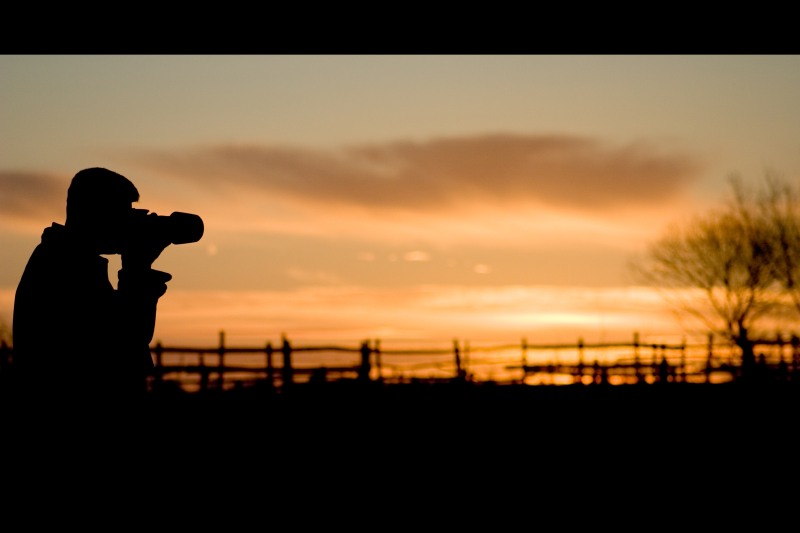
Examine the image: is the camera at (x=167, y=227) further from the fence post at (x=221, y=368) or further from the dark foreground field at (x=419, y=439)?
the fence post at (x=221, y=368)

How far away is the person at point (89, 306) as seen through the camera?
113 inches

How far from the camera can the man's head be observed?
118 inches

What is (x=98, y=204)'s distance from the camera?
3018 mm

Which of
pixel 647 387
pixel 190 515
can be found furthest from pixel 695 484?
pixel 647 387

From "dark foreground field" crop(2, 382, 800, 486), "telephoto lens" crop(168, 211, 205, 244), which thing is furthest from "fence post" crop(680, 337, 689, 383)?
"telephoto lens" crop(168, 211, 205, 244)

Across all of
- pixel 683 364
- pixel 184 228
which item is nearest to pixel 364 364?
pixel 683 364

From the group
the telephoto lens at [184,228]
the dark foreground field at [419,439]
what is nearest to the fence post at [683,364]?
the dark foreground field at [419,439]

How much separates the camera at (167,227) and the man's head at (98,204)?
59mm

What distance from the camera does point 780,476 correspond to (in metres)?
7.96

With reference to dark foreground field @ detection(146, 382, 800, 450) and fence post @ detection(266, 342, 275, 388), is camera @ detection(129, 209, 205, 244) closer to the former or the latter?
dark foreground field @ detection(146, 382, 800, 450)

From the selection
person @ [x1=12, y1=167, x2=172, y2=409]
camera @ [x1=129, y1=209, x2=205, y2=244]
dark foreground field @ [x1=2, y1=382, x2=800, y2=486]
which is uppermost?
camera @ [x1=129, y1=209, x2=205, y2=244]

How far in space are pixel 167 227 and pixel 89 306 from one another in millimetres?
375

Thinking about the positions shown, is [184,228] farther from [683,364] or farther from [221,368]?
[683,364]
